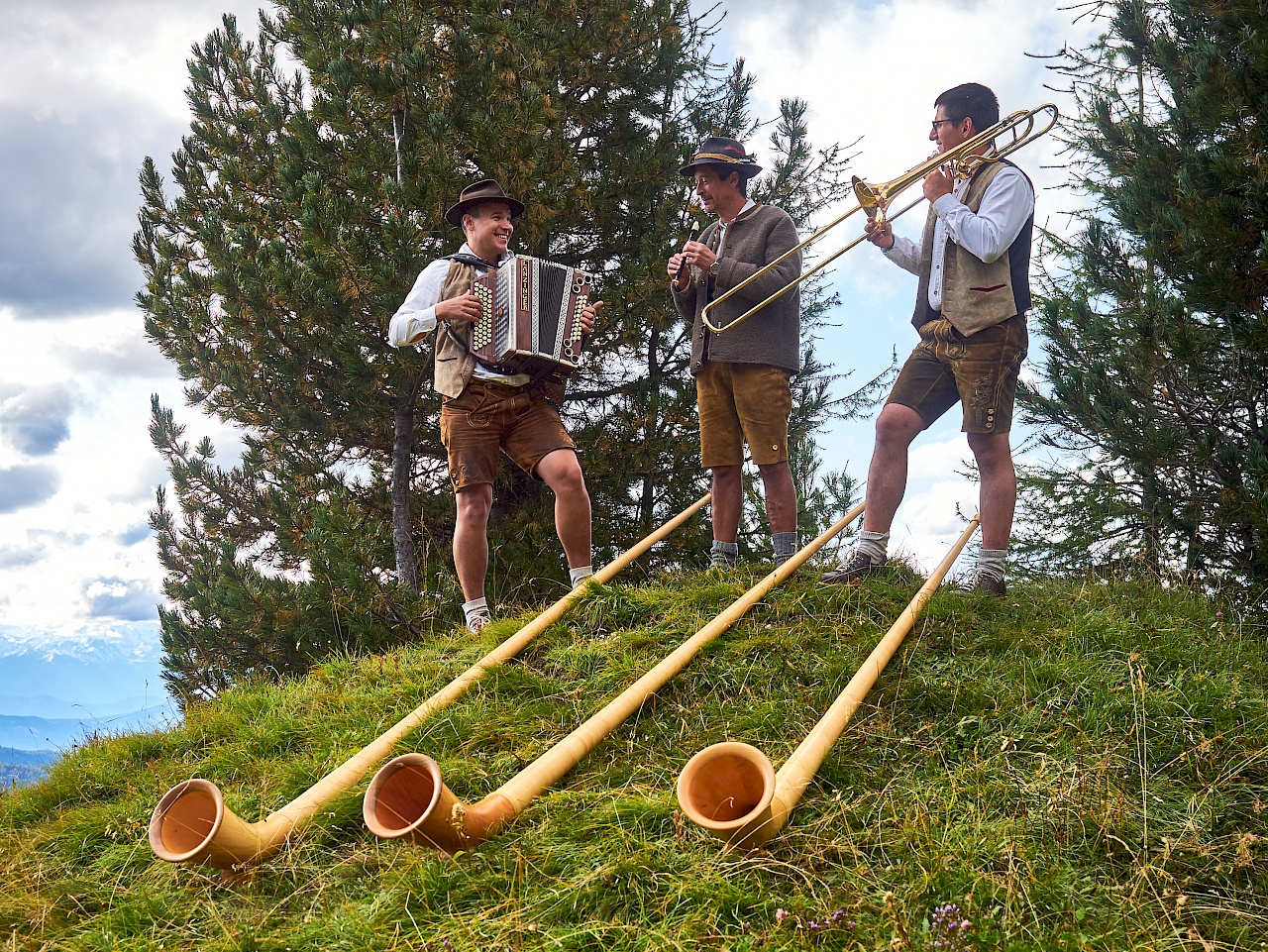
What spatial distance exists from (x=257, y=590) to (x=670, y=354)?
3782mm

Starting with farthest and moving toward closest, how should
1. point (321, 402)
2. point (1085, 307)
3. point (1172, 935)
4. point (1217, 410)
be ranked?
point (321, 402) → point (1085, 307) → point (1217, 410) → point (1172, 935)

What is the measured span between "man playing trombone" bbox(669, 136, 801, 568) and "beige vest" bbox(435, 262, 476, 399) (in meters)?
1.07

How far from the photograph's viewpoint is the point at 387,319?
6.98 m

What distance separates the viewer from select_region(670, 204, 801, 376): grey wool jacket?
4914 mm

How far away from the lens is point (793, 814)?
2842mm

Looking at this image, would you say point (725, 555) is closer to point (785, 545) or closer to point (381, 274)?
point (785, 545)

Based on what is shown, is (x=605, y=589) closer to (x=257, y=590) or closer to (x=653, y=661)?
(x=653, y=661)

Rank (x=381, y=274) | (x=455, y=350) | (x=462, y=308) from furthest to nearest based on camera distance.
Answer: (x=381, y=274), (x=455, y=350), (x=462, y=308)

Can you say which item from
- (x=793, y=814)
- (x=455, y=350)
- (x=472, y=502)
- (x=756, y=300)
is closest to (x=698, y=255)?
(x=756, y=300)

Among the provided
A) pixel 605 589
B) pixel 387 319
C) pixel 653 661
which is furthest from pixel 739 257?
pixel 387 319

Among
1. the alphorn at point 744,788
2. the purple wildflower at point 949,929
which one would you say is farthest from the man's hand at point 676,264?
the purple wildflower at point 949,929

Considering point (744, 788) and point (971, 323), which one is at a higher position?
point (971, 323)

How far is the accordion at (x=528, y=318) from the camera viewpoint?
4.91 meters

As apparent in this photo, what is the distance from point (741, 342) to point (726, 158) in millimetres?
934
